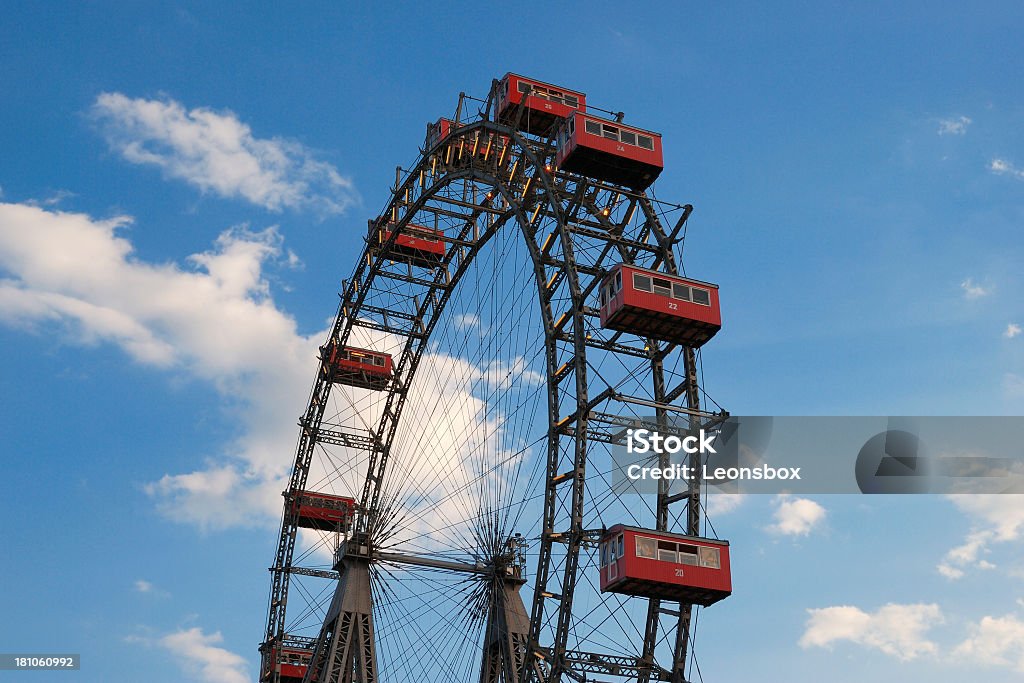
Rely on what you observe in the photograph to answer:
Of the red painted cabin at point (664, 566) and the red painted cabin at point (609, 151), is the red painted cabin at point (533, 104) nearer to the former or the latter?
the red painted cabin at point (609, 151)

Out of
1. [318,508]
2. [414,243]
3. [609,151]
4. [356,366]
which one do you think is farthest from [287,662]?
[609,151]

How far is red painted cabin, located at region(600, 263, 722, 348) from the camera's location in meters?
36.0

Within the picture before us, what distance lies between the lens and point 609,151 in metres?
39.3

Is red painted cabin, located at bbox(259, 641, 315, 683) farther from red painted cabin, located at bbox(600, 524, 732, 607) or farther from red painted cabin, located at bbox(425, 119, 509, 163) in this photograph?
red painted cabin, located at bbox(600, 524, 732, 607)

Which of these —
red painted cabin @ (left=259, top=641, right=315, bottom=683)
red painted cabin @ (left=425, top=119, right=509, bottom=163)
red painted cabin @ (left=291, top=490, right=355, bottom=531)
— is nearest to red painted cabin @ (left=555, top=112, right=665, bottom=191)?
red painted cabin @ (left=425, top=119, right=509, bottom=163)

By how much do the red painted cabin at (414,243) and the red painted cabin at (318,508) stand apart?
45.5ft

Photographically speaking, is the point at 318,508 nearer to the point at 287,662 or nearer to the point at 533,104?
the point at 287,662

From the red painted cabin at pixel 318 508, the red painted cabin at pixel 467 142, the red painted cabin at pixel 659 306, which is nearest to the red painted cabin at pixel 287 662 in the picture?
the red painted cabin at pixel 318 508

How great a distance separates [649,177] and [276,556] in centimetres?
3197

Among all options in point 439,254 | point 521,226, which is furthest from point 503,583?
point 439,254

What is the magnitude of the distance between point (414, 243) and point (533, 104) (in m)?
13.7

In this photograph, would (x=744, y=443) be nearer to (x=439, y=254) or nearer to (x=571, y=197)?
(x=571, y=197)

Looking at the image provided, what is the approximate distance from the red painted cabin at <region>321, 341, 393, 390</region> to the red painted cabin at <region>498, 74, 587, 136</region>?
19870 mm

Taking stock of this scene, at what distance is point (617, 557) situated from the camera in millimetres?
33688
